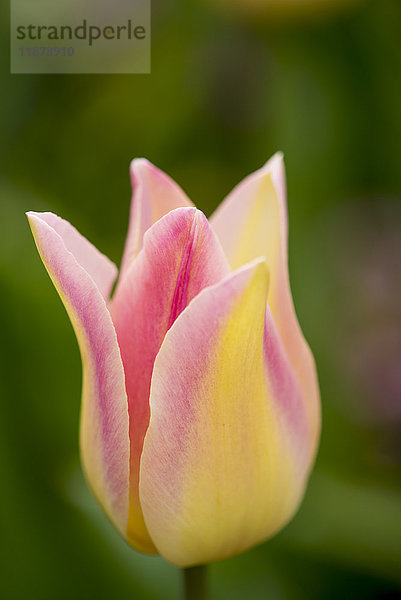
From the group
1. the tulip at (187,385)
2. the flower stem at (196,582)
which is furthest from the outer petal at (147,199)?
the flower stem at (196,582)

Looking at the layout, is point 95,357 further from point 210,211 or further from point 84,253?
point 210,211

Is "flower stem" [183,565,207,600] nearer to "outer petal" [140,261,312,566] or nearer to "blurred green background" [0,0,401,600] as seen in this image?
"outer petal" [140,261,312,566]

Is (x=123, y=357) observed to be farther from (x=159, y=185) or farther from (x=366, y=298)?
(x=366, y=298)

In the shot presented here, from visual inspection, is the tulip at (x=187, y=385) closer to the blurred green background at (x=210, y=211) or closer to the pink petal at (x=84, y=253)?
the pink petal at (x=84, y=253)

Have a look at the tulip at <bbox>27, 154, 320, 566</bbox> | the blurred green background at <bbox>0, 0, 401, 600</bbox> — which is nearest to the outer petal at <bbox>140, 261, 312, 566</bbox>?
the tulip at <bbox>27, 154, 320, 566</bbox>

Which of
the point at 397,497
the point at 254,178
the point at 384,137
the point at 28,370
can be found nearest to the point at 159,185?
the point at 254,178

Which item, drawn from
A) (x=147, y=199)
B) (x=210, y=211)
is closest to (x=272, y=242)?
(x=147, y=199)
